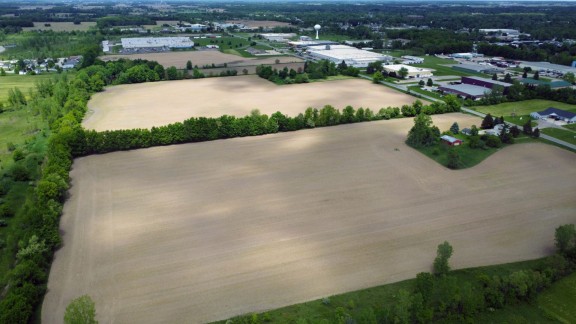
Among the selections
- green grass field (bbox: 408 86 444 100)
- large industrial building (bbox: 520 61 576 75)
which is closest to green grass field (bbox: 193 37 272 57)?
green grass field (bbox: 408 86 444 100)

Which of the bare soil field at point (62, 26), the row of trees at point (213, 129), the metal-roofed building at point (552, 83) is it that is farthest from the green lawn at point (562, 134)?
the bare soil field at point (62, 26)

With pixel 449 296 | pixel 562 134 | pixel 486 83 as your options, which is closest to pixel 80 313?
pixel 449 296

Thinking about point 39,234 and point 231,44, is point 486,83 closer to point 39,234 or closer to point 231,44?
point 39,234

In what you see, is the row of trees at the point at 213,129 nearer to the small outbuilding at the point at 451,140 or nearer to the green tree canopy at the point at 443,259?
the small outbuilding at the point at 451,140

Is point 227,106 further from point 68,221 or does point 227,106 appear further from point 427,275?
point 427,275

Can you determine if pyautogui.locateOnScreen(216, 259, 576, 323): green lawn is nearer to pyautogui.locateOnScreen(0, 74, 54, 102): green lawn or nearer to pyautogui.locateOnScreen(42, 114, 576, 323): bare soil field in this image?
pyautogui.locateOnScreen(42, 114, 576, 323): bare soil field

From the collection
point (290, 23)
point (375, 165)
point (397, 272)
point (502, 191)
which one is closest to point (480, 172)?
point (502, 191)

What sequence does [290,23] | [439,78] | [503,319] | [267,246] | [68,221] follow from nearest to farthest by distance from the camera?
[503,319] < [267,246] < [68,221] < [439,78] < [290,23]
